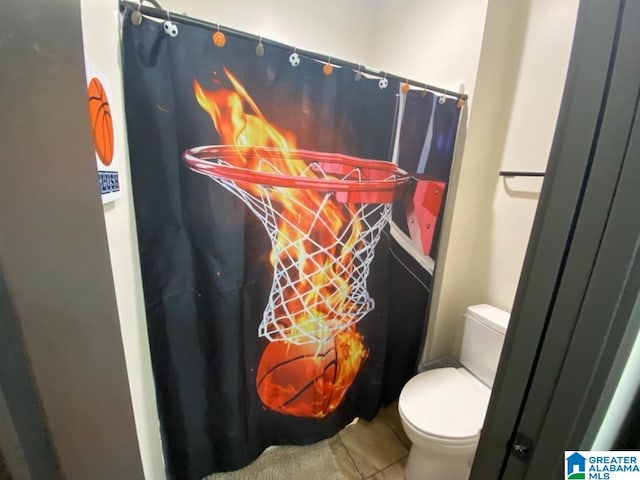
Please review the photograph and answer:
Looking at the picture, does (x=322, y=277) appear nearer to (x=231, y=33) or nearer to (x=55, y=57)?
(x=231, y=33)

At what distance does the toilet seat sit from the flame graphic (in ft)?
1.09

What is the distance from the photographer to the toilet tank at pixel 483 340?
134 centimetres

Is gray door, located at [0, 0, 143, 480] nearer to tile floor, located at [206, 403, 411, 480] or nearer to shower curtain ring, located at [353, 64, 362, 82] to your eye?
shower curtain ring, located at [353, 64, 362, 82]

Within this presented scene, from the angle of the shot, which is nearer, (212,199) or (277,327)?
(212,199)

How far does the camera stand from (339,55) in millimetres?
1801

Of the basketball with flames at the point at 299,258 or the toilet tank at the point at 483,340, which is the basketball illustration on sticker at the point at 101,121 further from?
the toilet tank at the point at 483,340

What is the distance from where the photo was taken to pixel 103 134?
2.10ft

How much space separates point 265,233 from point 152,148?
47cm

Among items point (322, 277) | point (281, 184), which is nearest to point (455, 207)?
point (322, 277)

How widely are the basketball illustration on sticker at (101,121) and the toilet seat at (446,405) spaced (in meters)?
1.43

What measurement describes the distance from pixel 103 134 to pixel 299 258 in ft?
2.52

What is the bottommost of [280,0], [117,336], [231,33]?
[117,336]

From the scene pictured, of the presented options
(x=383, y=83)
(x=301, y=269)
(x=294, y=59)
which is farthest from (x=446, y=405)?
(x=294, y=59)

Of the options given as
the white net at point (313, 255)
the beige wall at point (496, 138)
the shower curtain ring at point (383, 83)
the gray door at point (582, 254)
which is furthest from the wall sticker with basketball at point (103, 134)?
the beige wall at point (496, 138)
